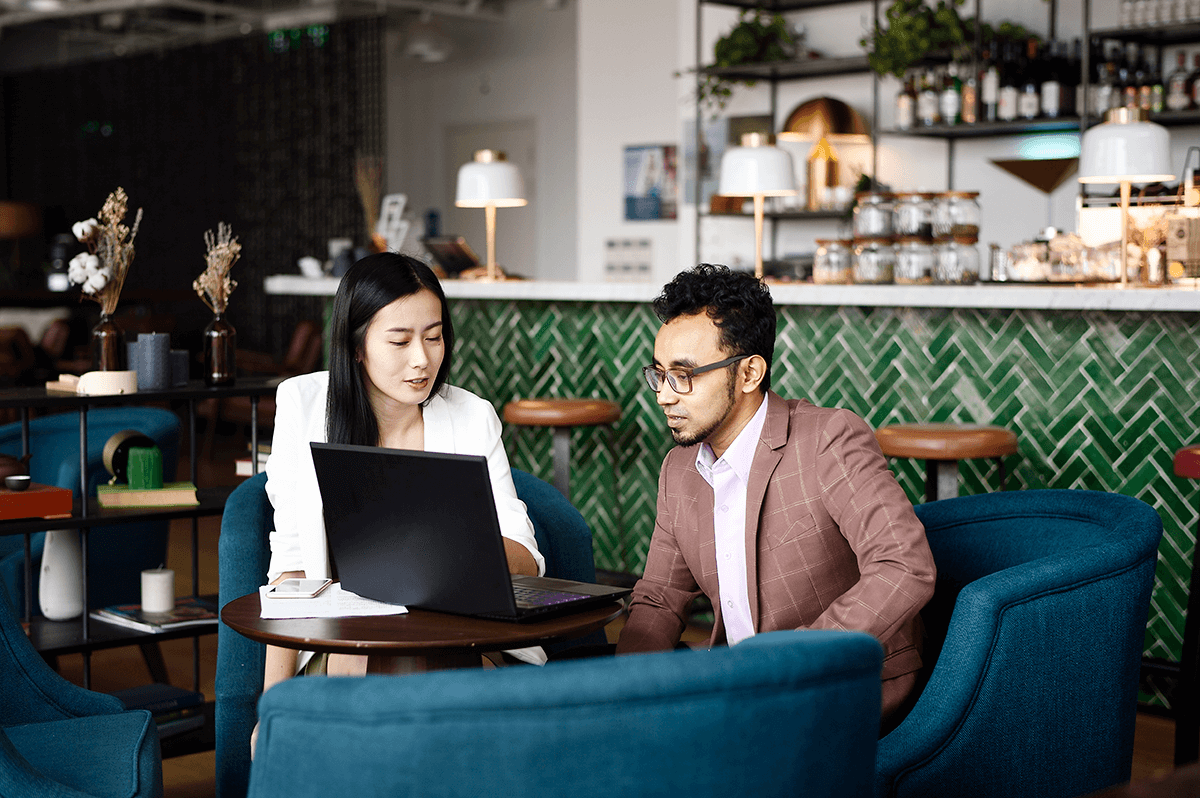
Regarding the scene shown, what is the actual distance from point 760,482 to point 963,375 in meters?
2.18

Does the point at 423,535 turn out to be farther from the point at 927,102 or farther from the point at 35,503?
the point at 927,102

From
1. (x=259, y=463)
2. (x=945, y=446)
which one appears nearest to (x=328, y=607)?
(x=259, y=463)

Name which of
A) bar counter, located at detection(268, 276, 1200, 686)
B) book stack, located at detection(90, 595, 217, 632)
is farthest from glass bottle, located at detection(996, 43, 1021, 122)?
book stack, located at detection(90, 595, 217, 632)

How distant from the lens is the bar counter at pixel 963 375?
3590 mm

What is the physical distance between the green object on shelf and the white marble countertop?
1881mm

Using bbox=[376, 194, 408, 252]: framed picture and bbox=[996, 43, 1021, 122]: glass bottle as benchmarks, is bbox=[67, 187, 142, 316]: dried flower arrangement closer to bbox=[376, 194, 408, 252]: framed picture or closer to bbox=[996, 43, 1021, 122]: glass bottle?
bbox=[376, 194, 408, 252]: framed picture

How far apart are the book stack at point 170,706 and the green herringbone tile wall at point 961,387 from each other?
1937 millimetres

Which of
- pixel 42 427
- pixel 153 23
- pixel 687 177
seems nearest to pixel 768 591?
pixel 42 427

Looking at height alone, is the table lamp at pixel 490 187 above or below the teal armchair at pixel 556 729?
above

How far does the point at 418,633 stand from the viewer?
1779mm

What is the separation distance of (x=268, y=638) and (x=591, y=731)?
0.84m

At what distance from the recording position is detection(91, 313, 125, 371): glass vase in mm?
3199

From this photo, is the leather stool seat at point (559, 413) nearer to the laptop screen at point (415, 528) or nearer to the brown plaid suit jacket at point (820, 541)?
the brown plaid suit jacket at point (820, 541)

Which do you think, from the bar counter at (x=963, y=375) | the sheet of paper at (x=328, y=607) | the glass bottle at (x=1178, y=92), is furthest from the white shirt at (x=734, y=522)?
the glass bottle at (x=1178, y=92)
